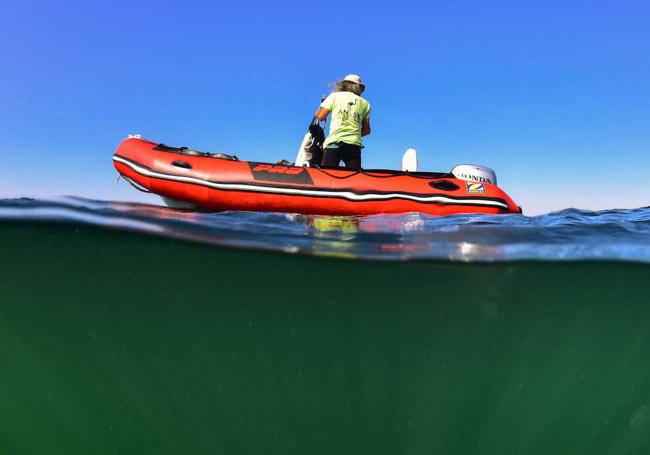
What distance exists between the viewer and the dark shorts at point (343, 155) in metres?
7.83

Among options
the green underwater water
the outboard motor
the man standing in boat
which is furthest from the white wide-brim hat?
the green underwater water

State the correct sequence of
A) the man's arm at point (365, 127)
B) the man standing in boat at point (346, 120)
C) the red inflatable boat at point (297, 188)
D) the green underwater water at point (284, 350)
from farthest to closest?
the man's arm at point (365, 127) < the man standing in boat at point (346, 120) < the red inflatable boat at point (297, 188) < the green underwater water at point (284, 350)

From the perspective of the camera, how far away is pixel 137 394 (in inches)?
143

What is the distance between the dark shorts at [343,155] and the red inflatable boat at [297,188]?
0.60 metres

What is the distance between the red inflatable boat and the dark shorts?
0.60 metres

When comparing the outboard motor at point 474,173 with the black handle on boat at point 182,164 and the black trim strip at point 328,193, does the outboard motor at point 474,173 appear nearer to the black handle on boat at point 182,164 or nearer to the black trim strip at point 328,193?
the black trim strip at point 328,193

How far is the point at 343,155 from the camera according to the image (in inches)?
311

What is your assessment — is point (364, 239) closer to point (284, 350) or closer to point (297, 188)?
point (284, 350)

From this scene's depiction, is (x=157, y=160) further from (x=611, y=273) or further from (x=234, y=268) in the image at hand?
(x=611, y=273)

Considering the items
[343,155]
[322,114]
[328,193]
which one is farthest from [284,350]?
[322,114]

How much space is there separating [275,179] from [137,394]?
4139mm

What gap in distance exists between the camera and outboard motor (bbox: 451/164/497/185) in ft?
25.8

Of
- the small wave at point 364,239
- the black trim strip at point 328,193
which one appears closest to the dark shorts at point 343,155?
the black trim strip at point 328,193

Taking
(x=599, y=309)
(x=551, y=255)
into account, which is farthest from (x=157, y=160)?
(x=599, y=309)
